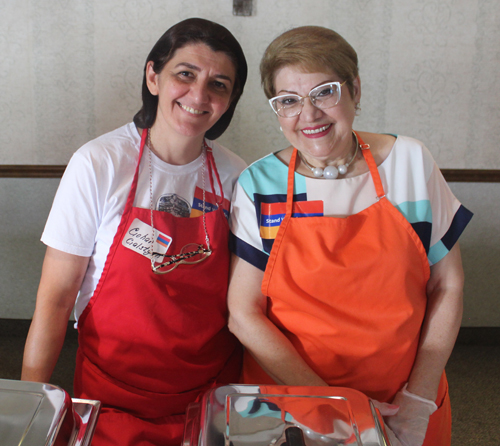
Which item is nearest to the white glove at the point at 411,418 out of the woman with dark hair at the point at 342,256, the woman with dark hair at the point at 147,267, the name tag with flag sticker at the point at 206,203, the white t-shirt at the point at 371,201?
the woman with dark hair at the point at 342,256

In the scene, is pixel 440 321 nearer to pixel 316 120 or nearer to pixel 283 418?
pixel 316 120

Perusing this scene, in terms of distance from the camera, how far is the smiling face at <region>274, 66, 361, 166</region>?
4.00ft

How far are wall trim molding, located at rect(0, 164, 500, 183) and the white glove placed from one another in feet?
5.21

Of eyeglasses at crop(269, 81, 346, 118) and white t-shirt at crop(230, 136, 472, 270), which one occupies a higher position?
eyeglasses at crop(269, 81, 346, 118)

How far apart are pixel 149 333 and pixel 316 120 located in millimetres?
748

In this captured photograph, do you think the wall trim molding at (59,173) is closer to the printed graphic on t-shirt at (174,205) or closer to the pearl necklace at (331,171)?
the printed graphic on t-shirt at (174,205)

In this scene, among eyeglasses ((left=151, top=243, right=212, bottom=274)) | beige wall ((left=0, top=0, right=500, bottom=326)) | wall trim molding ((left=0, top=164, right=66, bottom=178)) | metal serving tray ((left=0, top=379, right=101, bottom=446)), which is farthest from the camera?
wall trim molding ((left=0, top=164, right=66, bottom=178))

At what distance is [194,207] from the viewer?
140 centimetres

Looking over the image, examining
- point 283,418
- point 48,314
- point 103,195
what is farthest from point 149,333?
point 283,418

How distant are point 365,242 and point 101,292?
75 cm

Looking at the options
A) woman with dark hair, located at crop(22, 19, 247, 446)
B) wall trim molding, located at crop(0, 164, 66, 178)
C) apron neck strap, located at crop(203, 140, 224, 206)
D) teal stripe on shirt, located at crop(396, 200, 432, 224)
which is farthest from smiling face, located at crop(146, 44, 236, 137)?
wall trim molding, located at crop(0, 164, 66, 178)

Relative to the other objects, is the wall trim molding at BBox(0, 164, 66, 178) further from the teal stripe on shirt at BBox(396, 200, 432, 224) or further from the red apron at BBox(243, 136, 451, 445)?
the teal stripe on shirt at BBox(396, 200, 432, 224)

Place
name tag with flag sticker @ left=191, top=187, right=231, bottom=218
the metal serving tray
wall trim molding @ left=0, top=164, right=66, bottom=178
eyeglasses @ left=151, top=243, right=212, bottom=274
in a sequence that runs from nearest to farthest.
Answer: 1. the metal serving tray
2. eyeglasses @ left=151, top=243, right=212, bottom=274
3. name tag with flag sticker @ left=191, top=187, right=231, bottom=218
4. wall trim molding @ left=0, top=164, right=66, bottom=178

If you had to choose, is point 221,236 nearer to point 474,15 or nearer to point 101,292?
point 101,292
